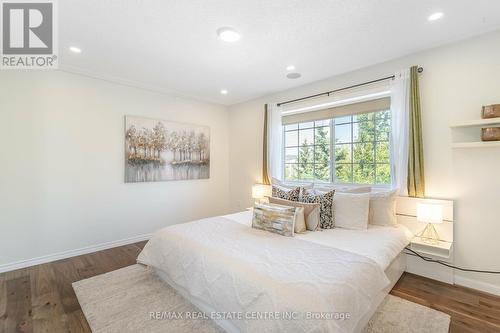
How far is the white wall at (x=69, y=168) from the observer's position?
9.03 feet

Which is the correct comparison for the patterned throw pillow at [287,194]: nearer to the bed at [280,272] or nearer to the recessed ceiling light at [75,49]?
the bed at [280,272]

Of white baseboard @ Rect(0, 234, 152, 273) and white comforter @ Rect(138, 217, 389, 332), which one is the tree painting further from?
white comforter @ Rect(138, 217, 389, 332)

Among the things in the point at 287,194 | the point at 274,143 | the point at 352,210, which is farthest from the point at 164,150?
the point at 352,210

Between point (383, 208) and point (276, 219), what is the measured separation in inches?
52.8

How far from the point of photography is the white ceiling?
1.89 metres

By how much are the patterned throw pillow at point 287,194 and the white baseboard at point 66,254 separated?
244 centimetres

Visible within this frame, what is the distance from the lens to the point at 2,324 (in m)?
1.82

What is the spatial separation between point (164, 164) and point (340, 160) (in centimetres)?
299

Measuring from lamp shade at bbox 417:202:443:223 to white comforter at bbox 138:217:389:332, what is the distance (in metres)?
1.06

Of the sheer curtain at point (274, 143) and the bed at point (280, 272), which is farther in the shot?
the sheer curtain at point (274, 143)

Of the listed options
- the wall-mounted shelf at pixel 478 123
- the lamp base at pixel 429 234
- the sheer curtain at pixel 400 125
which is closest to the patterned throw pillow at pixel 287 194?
the sheer curtain at pixel 400 125

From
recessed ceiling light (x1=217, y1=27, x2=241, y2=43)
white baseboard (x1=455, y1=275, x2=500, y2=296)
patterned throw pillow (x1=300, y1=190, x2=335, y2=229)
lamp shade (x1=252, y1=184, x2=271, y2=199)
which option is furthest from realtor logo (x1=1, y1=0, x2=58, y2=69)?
white baseboard (x1=455, y1=275, x2=500, y2=296)

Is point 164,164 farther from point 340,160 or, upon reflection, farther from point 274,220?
point 340,160

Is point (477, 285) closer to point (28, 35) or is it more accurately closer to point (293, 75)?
point (293, 75)
